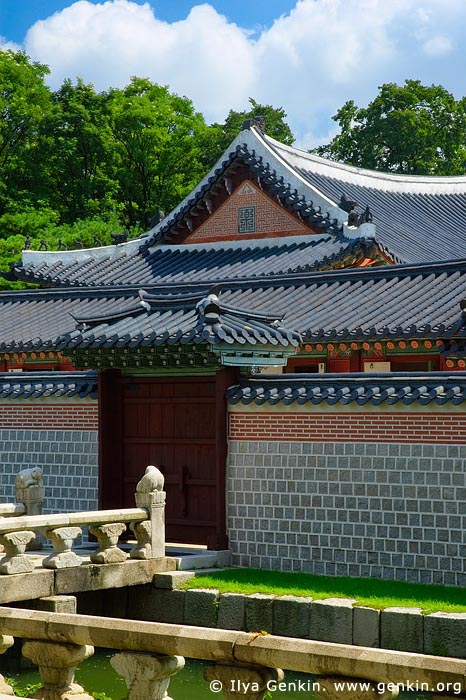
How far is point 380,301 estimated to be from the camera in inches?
786

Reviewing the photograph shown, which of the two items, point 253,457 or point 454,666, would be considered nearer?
point 454,666

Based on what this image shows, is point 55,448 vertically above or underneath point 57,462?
above

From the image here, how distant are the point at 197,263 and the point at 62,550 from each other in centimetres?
1437

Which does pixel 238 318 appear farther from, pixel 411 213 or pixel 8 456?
pixel 411 213

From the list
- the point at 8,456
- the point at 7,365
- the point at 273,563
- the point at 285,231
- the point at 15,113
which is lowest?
the point at 273,563

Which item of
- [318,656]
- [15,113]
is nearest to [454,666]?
[318,656]

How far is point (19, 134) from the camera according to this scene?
4694 centimetres

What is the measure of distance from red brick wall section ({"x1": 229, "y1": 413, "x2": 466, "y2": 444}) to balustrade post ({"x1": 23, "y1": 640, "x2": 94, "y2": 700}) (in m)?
6.62

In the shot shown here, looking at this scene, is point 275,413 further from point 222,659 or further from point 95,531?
point 222,659

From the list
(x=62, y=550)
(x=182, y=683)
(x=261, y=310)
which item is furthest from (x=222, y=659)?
A: (x=261, y=310)

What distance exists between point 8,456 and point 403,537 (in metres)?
6.84

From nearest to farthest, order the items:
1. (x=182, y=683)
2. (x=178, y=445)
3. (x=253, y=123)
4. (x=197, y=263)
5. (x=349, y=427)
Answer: (x=182, y=683) < (x=349, y=427) < (x=178, y=445) < (x=197, y=263) < (x=253, y=123)

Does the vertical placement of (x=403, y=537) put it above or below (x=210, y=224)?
below

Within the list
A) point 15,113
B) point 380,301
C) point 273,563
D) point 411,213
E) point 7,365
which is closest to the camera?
point 273,563
